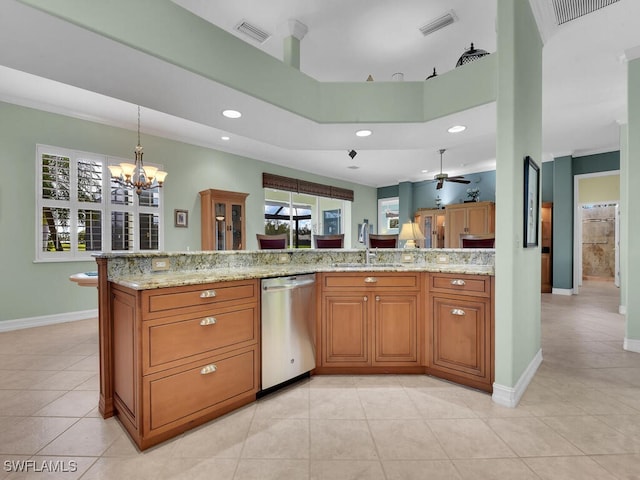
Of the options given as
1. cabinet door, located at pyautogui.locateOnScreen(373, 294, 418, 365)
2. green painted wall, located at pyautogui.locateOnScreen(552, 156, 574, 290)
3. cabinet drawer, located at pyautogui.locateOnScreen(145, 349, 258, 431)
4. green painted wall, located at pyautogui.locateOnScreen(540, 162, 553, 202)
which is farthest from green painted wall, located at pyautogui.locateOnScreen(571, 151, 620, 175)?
cabinet drawer, located at pyautogui.locateOnScreen(145, 349, 258, 431)

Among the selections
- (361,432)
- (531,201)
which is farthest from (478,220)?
(361,432)

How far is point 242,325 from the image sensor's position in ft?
6.91

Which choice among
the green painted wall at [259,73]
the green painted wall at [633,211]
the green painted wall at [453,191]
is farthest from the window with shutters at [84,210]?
the green painted wall at [453,191]

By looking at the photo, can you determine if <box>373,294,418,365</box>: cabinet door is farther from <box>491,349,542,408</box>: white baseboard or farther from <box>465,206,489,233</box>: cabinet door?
<box>465,206,489,233</box>: cabinet door

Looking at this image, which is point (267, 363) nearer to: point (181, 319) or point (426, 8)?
point (181, 319)

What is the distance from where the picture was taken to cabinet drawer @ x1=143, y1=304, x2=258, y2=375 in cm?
170

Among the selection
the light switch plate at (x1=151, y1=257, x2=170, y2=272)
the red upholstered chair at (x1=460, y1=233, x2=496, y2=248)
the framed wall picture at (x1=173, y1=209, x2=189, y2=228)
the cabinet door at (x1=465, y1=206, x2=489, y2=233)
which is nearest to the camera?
the light switch plate at (x1=151, y1=257, x2=170, y2=272)

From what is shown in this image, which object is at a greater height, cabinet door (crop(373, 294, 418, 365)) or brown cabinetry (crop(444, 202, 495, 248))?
brown cabinetry (crop(444, 202, 495, 248))

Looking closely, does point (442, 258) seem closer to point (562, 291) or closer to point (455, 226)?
point (455, 226)

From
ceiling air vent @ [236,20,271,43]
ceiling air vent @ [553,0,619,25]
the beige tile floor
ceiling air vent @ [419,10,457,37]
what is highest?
ceiling air vent @ [236,20,271,43]

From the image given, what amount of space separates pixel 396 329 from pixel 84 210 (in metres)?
4.54

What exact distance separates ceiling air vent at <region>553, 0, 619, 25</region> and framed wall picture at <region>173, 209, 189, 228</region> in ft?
17.1

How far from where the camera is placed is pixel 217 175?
581cm

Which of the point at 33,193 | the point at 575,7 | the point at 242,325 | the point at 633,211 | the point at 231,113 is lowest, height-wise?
the point at 242,325
